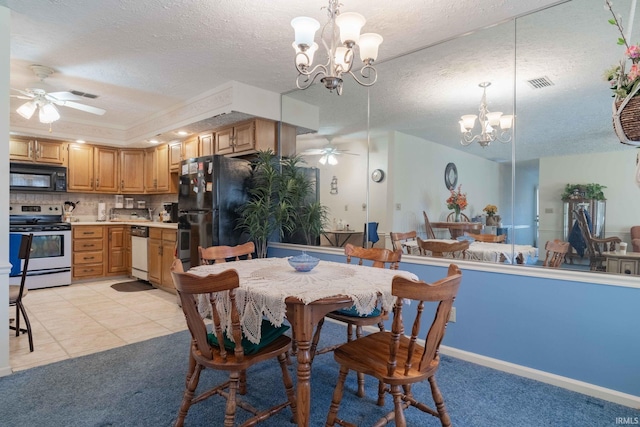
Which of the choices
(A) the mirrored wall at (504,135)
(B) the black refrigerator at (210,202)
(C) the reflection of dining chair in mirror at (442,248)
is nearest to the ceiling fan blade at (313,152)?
(A) the mirrored wall at (504,135)

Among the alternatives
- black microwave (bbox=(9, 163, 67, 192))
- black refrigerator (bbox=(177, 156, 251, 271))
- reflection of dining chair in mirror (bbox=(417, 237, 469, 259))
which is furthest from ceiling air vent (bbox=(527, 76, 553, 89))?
black microwave (bbox=(9, 163, 67, 192))

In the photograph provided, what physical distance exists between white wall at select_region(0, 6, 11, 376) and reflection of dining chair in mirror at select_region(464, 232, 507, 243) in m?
3.38

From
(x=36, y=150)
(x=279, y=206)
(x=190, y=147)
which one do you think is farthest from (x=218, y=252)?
(x=36, y=150)

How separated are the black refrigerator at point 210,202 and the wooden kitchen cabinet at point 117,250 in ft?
6.82

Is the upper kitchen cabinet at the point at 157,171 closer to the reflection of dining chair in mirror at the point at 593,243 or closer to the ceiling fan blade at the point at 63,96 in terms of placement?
the ceiling fan blade at the point at 63,96

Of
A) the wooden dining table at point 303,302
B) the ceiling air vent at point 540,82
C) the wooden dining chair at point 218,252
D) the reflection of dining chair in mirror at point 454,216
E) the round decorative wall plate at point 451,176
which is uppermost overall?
the ceiling air vent at point 540,82

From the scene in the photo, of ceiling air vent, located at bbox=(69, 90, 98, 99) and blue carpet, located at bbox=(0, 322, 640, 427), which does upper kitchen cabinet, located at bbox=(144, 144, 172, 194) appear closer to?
ceiling air vent, located at bbox=(69, 90, 98, 99)

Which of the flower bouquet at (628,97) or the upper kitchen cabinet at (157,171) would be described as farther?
the upper kitchen cabinet at (157,171)

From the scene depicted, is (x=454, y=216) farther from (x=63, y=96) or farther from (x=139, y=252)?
(x=139, y=252)

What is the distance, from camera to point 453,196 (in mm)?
2992

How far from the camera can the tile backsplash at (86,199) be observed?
211 inches

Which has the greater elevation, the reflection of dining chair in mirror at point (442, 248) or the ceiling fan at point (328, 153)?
the ceiling fan at point (328, 153)

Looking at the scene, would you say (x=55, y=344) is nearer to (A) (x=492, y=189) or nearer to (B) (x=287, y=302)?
(B) (x=287, y=302)

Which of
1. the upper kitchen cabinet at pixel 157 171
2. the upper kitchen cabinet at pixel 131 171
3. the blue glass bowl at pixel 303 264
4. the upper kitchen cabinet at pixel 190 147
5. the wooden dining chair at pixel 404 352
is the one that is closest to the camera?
the wooden dining chair at pixel 404 352
